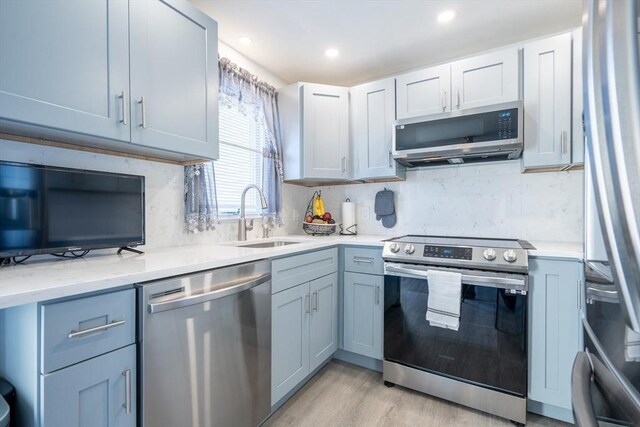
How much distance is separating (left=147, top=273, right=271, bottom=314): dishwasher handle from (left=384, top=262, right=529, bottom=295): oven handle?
3.00 feet

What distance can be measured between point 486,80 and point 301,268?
1.85 m

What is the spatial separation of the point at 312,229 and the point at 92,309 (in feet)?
6.28

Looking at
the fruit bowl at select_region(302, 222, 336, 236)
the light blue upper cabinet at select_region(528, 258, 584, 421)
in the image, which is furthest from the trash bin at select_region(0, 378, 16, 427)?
the light blue upper cabinet at select_region(528, 258, 584, 421)

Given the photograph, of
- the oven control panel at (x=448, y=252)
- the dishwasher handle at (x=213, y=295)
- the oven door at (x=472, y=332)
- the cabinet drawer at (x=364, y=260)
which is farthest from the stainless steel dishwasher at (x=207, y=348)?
the oven control panel at (x=448, y=252)

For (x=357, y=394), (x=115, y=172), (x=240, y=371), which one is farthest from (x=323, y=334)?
(x=115, y=172)

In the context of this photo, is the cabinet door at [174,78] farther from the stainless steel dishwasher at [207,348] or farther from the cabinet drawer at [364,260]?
the cabinet drawer at [364,260]

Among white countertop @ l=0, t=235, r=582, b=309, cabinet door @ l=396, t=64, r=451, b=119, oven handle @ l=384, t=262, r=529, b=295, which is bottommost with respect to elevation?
oven handle @ l=384, t=262, r=529, b=295

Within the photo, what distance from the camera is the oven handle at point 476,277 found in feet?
5.56

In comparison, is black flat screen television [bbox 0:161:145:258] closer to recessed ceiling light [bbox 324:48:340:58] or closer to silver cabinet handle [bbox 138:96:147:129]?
silver cabinet handle [bbox 138:96:147:129]

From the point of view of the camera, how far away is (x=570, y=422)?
1702 mm

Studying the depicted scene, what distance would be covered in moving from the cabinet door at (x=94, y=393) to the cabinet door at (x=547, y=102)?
2.47m

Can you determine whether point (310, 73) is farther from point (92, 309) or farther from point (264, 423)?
point (264, 423)

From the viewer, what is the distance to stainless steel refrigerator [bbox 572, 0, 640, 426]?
0.31m

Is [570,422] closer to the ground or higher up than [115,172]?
closer to the ground
